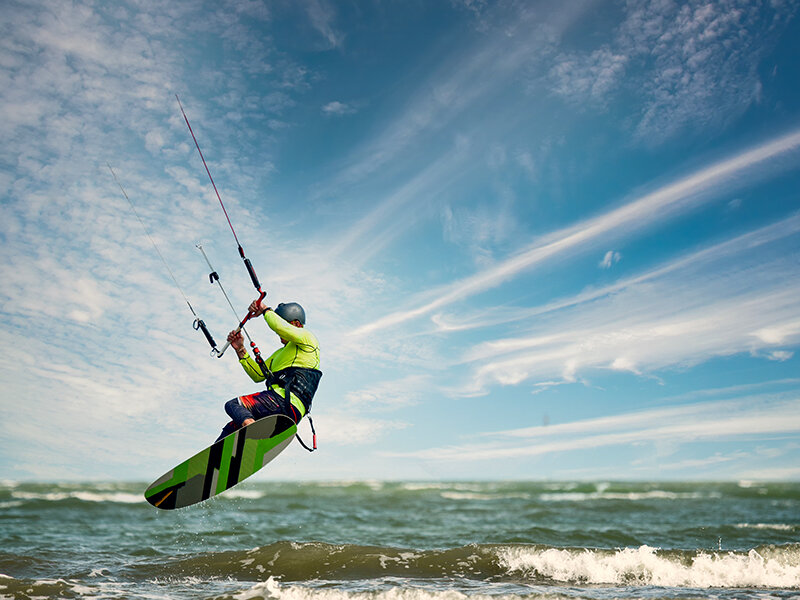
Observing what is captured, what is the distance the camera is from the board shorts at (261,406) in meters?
8.43

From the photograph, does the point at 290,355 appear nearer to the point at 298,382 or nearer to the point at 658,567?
the point at 298,382

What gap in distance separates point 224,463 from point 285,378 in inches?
65.3

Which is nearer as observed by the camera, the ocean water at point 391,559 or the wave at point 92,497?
the ocean water at point 391,559

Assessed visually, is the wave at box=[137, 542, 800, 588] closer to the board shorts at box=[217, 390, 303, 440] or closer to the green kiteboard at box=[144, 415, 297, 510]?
the green kiteboard at box=[144, 415, 297, 510]

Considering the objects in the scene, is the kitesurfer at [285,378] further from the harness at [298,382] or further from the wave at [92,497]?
the wave at [92,497]

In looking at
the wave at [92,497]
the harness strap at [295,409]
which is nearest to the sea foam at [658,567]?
the harness strap at [295,409]

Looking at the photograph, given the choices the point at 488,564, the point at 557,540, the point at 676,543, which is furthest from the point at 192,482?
the point at 676,543

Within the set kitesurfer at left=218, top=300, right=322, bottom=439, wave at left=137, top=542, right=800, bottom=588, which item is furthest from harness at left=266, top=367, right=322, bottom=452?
wave at left=137, top=542, right=800, bottom=588

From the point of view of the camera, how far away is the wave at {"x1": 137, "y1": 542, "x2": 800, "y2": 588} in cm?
1028

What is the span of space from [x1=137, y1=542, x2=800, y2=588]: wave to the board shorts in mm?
3684

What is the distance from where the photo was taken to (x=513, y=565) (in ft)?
36.1

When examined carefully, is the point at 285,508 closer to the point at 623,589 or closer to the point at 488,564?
the point at 488,564

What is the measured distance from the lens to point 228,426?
8.60 meters

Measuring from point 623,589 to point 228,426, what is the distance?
6955 mm
